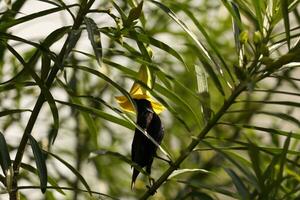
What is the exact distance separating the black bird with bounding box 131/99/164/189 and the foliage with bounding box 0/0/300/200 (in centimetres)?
2

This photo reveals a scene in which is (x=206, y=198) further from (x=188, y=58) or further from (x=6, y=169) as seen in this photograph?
(x=188, y=58)

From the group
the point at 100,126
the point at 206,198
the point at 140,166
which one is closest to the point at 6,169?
the point at 140,166

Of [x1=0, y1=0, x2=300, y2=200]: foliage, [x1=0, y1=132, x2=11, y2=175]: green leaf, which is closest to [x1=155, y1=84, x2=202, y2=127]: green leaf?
[x1=0, y1=0, x2=300, y2=200]: foliage

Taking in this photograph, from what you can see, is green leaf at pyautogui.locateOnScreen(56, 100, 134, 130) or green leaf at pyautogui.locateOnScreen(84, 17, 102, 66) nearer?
green leaf at pyautogui.locateOnScreen(84, 17, 102, 66)

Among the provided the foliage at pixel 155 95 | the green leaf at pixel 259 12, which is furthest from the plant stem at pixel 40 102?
the green leaf at pixel 259 12

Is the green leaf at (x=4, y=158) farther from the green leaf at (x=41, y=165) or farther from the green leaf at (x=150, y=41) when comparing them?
the green leaf at (x=150, y=41)

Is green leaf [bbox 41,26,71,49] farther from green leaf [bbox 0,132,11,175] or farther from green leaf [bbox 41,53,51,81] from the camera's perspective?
green leaf [bbox 0,132,11,175]

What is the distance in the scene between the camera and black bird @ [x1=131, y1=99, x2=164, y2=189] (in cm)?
136

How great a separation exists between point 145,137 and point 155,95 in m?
0.09

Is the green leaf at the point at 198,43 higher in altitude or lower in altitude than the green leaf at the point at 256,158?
higher

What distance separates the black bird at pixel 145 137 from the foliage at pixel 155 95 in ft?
0.07

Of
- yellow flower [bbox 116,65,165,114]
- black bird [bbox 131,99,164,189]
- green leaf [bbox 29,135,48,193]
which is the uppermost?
yellow flower [bbox 116,65,165,114]

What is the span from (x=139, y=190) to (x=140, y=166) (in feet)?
4.58

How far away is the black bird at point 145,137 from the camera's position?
1.36m
